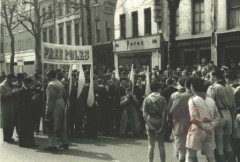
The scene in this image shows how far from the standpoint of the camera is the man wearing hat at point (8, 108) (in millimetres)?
12438

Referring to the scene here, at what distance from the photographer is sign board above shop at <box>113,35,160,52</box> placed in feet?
94.5

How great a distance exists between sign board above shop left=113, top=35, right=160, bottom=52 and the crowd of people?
1109 cm

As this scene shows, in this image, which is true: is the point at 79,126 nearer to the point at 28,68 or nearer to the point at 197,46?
the point at 197,46

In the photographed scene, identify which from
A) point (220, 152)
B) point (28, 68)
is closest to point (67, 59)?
point (220, 152)

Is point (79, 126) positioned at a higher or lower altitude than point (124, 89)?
lower

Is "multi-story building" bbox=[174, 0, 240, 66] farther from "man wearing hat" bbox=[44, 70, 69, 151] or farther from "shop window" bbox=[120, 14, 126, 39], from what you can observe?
"man wearing hat" bbox=[44, 70, 69, 151]

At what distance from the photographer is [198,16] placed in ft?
85.0

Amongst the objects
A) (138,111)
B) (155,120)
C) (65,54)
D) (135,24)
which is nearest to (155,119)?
(155,120)

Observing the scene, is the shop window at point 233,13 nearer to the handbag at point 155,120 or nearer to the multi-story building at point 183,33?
the multi-story building at point 183,33

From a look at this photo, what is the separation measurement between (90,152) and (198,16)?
56.6 ft

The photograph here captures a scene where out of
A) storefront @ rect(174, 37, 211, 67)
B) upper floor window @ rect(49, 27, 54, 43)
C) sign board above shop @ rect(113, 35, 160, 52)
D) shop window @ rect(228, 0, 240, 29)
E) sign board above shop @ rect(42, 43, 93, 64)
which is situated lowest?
sign board above shop @ rect(42, 43, 93, 64)

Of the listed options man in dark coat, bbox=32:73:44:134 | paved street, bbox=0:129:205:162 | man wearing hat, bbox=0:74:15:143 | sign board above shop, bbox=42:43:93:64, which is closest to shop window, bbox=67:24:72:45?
man in dark coat, bbox=32:73:44:134

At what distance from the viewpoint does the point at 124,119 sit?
1304 centimetres

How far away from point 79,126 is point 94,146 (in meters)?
1.65
